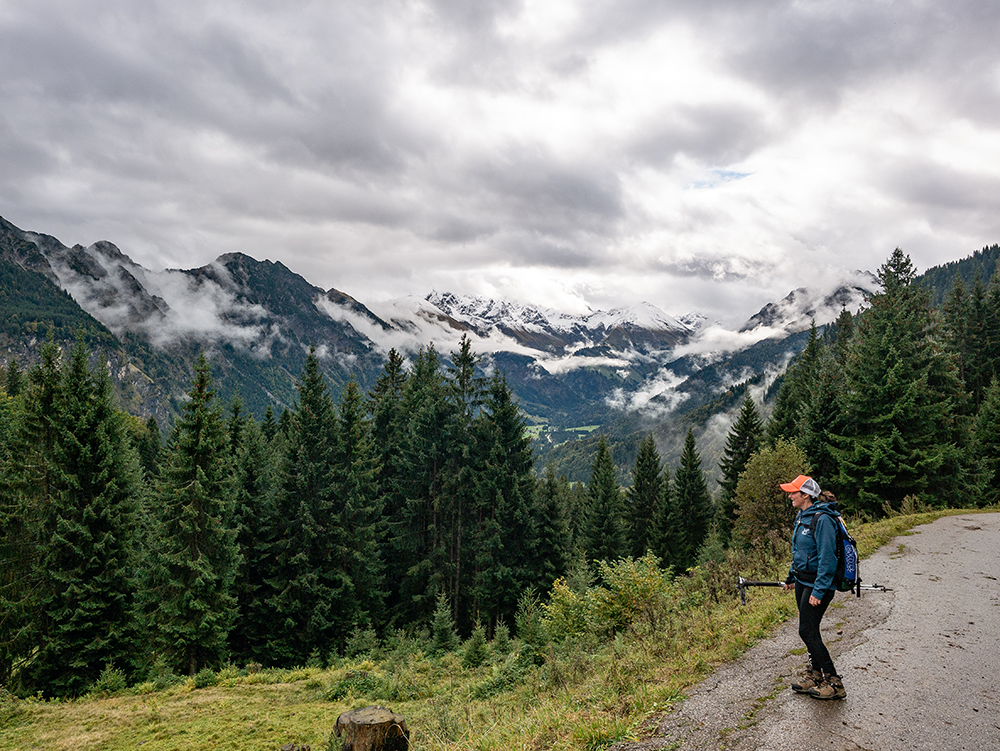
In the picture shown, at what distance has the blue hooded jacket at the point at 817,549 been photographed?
605 cm

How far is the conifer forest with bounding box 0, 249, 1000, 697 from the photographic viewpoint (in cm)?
1912

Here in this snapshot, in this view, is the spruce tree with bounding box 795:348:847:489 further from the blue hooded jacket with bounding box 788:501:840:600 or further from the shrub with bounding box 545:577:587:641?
the blue hooded jacket with bounding box 788:501:840:600

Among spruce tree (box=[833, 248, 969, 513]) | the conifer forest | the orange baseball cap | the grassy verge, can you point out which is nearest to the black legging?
the orange baseball cap

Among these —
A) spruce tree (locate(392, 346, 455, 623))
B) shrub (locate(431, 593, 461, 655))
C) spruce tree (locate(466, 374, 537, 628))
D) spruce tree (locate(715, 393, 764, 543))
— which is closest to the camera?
shrub (locate(431, 593, 461, 655))

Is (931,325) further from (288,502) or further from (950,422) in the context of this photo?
(288,502)

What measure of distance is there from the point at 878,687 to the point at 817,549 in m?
2.07

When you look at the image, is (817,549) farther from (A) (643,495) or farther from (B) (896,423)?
(A) (643,495)

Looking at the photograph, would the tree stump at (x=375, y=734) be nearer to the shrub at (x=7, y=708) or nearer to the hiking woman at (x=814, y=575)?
the hiking woman at (x=814, y=575)

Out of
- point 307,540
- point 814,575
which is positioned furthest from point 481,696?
point 307,540

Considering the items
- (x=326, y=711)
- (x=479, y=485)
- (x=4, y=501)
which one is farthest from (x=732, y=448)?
(x=4, y=501)

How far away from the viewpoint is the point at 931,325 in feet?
108

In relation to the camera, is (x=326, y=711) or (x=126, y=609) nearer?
(x=326, y=711)

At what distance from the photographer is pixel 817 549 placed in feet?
20.8

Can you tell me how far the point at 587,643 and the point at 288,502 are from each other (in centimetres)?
2094
